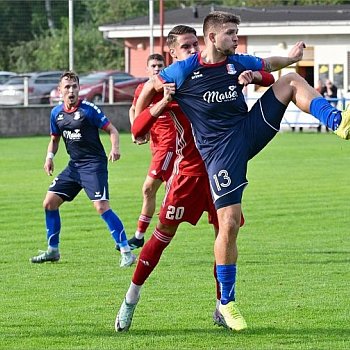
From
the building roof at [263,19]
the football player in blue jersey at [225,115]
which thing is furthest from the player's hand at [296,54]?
the building roof at [263,19]

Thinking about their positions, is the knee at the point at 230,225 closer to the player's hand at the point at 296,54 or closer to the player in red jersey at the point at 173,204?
the player in red jersey at the point at 173,204

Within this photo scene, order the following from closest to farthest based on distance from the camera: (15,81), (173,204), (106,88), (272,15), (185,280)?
(173,204) < (185,280) < (15,81) < (106,88) < (272,15)

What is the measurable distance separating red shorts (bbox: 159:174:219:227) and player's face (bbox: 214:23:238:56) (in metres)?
0.97

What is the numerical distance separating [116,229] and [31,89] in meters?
34.6

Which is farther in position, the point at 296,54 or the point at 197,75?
the point at 296,54

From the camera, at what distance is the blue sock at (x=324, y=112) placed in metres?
7.34

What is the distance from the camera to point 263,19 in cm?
4931

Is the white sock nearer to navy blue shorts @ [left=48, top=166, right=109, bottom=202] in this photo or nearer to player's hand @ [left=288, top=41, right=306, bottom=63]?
player's hand @ [left=288, top=41, right=306, bottom=63]

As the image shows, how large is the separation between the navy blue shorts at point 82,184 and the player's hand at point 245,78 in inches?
180

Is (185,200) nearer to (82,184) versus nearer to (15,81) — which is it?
(82,184)

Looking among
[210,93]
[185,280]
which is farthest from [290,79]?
[185,280]

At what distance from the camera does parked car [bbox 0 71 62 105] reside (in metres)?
43.8

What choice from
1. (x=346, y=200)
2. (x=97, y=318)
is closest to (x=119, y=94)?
(x=346, y=200)

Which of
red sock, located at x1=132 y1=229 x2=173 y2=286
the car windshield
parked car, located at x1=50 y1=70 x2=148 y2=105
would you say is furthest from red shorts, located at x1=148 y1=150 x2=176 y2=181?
the car windshield
